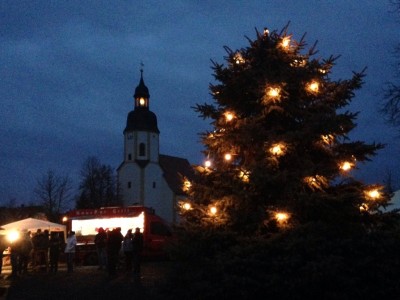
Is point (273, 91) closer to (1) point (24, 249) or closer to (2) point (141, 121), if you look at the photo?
(1) point (24, 249)

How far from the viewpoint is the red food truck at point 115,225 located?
27.8 m

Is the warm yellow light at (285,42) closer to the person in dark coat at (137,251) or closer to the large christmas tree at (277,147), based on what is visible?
the large christmas tree at (277,147)

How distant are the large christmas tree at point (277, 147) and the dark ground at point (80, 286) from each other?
8.26 feet

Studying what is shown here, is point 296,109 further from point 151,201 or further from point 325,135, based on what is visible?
point 151,201

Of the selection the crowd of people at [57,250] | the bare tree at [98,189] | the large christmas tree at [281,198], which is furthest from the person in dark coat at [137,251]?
the bare tree at [98,189]

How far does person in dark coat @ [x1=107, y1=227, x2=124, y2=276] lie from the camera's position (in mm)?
19109

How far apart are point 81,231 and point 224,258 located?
20.2m

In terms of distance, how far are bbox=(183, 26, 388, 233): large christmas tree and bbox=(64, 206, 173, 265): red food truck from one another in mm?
15369

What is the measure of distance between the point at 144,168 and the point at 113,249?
6701cm

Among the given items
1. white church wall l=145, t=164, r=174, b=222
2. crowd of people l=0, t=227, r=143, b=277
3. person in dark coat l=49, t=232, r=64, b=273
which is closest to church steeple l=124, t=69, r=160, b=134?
white church wall l=145, t=164, r=174, b=222

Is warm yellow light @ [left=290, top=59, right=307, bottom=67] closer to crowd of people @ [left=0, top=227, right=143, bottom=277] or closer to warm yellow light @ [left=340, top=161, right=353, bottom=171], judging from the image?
warm yellow light @ [left=340, top=161, right=353, bottom=171]

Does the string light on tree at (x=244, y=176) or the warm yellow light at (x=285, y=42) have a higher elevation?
the warm yellow light at (x=285, y=42)

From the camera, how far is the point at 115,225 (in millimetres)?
28938

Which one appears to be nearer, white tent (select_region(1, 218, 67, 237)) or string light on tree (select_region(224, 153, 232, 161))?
string light on tree (select_region(224, 153, 232, 161))
